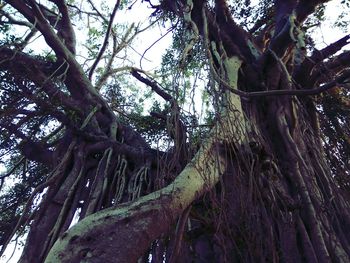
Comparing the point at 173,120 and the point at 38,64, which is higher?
the point at 38,64

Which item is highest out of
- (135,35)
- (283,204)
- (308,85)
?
(135,35)

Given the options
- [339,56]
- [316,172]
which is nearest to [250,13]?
[339,56]

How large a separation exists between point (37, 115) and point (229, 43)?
1.76 m

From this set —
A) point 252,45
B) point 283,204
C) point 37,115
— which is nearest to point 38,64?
point 37,115

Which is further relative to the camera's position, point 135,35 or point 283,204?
point 135,35

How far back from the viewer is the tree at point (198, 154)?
5.86 feet

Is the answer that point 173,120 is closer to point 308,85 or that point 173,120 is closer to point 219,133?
point 219,133

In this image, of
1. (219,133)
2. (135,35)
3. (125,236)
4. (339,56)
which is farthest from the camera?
(135,35)

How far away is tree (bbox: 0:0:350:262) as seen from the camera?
5.86 feet

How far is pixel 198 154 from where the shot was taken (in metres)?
1.96

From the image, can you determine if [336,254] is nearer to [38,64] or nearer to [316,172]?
[316,172]

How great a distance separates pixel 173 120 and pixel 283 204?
92 centimetres

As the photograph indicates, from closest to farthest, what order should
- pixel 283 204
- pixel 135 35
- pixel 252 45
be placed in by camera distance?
1. pixel 283 204
2. pixel 252 45
3. pixel 135 35

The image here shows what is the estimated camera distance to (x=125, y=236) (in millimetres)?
1303
